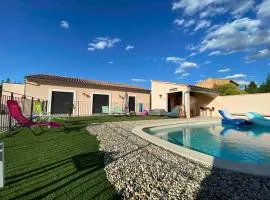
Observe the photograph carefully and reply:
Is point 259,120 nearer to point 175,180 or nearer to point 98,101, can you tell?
point 98,101

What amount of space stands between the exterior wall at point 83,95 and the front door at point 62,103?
413 mm

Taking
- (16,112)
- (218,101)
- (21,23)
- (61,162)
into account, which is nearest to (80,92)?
(21,23)

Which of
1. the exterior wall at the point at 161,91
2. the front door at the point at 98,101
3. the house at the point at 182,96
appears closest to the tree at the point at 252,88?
A: the house at the point at 182,96

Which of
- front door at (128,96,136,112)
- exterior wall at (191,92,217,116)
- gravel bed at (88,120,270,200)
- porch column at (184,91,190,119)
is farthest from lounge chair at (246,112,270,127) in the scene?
gravel bed at (88,120,270,200)

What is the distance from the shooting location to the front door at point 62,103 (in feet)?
64.0

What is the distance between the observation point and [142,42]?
85.2 feet

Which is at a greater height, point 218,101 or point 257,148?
point 218,101

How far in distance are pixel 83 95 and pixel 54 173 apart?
59.5 ft

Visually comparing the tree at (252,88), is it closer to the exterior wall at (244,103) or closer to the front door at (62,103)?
the exterior wall at (244,103)

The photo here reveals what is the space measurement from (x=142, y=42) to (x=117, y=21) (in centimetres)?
571

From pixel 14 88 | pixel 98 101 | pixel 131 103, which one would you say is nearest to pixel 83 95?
pixel 98 101

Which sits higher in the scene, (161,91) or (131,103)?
(161,91)

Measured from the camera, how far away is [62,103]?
65.6ft

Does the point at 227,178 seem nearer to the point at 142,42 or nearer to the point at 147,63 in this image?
the point at 142,42
